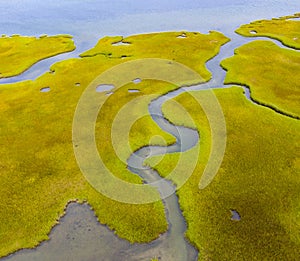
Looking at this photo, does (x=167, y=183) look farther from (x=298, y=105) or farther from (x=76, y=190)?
Result: (x=298, y=105)

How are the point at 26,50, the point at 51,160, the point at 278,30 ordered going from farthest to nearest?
1. the point at 278,30
2. the point at 26,50
3. the point at 51,160

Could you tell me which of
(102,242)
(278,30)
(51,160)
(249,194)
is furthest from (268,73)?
(102,242)

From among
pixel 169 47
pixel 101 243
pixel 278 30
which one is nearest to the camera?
pixel 101 243

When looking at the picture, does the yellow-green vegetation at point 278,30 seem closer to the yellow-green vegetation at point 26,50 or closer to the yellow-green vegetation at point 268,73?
the yellow-green vegetation at point 268,73

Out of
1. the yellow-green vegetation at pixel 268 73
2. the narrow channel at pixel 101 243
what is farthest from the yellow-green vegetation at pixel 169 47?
the narrow channel at pixel 101 243

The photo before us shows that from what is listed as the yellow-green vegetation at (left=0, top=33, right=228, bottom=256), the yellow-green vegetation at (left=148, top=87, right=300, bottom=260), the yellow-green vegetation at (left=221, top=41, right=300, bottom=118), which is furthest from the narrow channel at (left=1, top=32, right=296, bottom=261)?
the yellow-green vegetation at (left=221, top=41, right=300, bottom=118)

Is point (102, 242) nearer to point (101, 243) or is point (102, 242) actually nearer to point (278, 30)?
point (101, 243)

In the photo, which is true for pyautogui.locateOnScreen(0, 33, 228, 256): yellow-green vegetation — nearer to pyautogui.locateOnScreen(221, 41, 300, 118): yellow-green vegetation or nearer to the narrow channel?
the narrow channel
